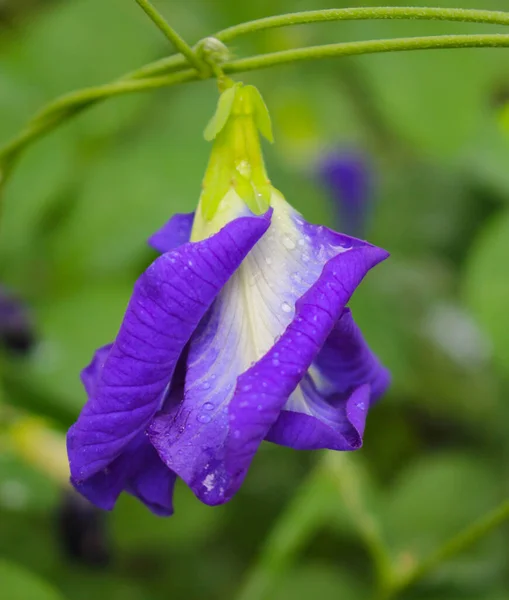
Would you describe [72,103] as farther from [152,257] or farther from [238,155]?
[152,257]

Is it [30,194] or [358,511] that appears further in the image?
[30,194]

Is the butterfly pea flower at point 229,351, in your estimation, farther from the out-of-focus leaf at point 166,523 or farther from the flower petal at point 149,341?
the out-of-focus leaf at point 166,523

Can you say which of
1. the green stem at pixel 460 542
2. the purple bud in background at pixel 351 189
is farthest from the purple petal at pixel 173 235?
the purple bud in background at pixel 351 189

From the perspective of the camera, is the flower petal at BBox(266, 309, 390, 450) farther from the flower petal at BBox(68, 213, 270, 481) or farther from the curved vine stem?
the curved vine stem

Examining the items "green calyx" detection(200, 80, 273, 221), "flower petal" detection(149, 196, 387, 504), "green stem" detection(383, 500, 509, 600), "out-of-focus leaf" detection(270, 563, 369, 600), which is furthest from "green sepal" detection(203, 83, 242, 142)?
"out-of-focus leaf" detection(270, 563, 369, 600)

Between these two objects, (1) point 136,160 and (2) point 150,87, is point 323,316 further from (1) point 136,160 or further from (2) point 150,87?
(1) point 136,160

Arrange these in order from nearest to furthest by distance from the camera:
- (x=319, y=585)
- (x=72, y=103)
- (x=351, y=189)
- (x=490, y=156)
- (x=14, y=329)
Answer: (x=72, y=103)
(x=14, y=329)
(x=319, y=585)
(x=490, y=156)
(x=351, y=189)

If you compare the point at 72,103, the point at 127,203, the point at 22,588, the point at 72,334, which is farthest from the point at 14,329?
the point at 72,103
